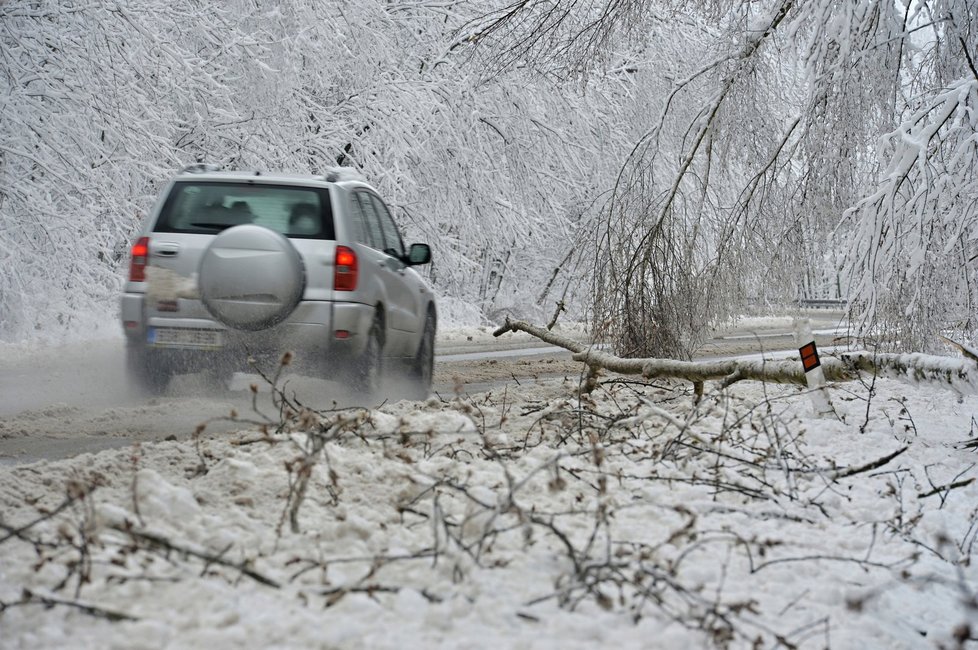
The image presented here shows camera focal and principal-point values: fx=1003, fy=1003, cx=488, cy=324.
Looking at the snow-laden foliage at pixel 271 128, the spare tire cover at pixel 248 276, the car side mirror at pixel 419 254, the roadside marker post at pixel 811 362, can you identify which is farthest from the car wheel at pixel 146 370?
the snow-laden foliage at pixel 271 128

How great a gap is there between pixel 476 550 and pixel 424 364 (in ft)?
20.6

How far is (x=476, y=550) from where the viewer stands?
360 cm

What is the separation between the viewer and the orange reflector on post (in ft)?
21.2

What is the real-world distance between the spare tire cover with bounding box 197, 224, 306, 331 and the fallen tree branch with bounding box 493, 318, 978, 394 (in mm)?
2348

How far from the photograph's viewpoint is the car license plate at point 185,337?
7.49m

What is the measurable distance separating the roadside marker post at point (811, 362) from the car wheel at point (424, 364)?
3.70 metres

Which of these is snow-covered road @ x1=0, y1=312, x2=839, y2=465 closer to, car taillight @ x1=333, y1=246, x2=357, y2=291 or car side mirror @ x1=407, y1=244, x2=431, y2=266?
car taillight @ x1=333, y1=246, x2=357, y2=291

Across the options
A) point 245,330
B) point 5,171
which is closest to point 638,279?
point 245,330

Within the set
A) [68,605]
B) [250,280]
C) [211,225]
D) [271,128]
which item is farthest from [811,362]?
[271,128]

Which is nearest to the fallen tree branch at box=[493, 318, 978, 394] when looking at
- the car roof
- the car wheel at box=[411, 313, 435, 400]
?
the car wheel at box=[411, 313, 435, 400]

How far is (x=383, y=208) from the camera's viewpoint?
940cm

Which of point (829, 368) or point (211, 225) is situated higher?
point (211, 225)

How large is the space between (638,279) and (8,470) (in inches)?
230

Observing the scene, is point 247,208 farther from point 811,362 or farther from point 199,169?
point 811,362
